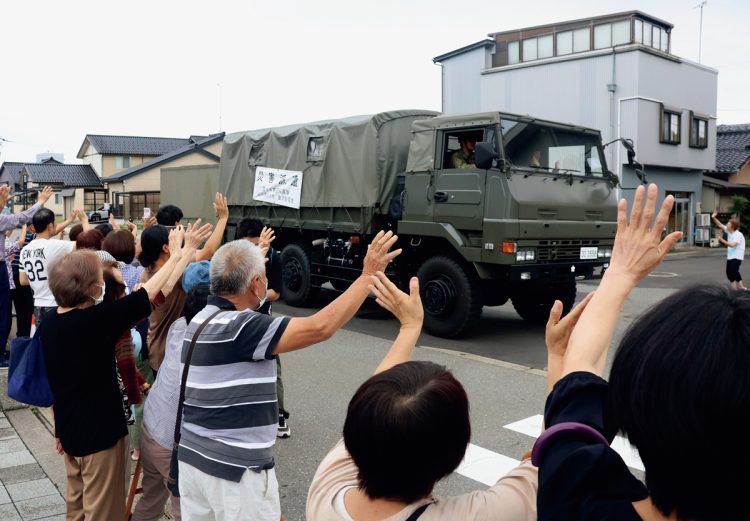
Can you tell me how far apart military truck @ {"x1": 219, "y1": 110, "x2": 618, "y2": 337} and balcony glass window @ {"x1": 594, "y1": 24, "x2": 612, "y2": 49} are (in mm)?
17063

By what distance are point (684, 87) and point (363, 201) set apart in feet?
69.9

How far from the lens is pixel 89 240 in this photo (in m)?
5.52

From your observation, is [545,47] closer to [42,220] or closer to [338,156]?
[338,156]

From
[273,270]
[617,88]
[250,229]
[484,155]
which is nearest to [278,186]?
[484,155]

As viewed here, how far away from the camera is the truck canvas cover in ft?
33.5

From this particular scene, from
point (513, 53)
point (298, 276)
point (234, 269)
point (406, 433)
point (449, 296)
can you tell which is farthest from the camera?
point (513, 53)

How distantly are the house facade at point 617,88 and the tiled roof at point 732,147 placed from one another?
5101mm

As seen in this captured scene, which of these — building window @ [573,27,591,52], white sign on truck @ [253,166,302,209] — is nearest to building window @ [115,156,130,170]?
building window @ [573,27,591,52]

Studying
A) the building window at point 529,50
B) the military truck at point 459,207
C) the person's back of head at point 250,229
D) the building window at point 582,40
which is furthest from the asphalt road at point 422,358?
the building window at point 529,50

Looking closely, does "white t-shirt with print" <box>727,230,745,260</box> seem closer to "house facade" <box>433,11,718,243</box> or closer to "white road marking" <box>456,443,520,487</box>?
"house facade" <box>433,11,718,243</box>

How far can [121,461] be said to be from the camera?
3.05 meters

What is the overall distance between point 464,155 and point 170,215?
4255mm

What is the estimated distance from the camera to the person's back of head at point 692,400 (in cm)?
92

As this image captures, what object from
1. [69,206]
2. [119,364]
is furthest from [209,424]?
[69,206]
